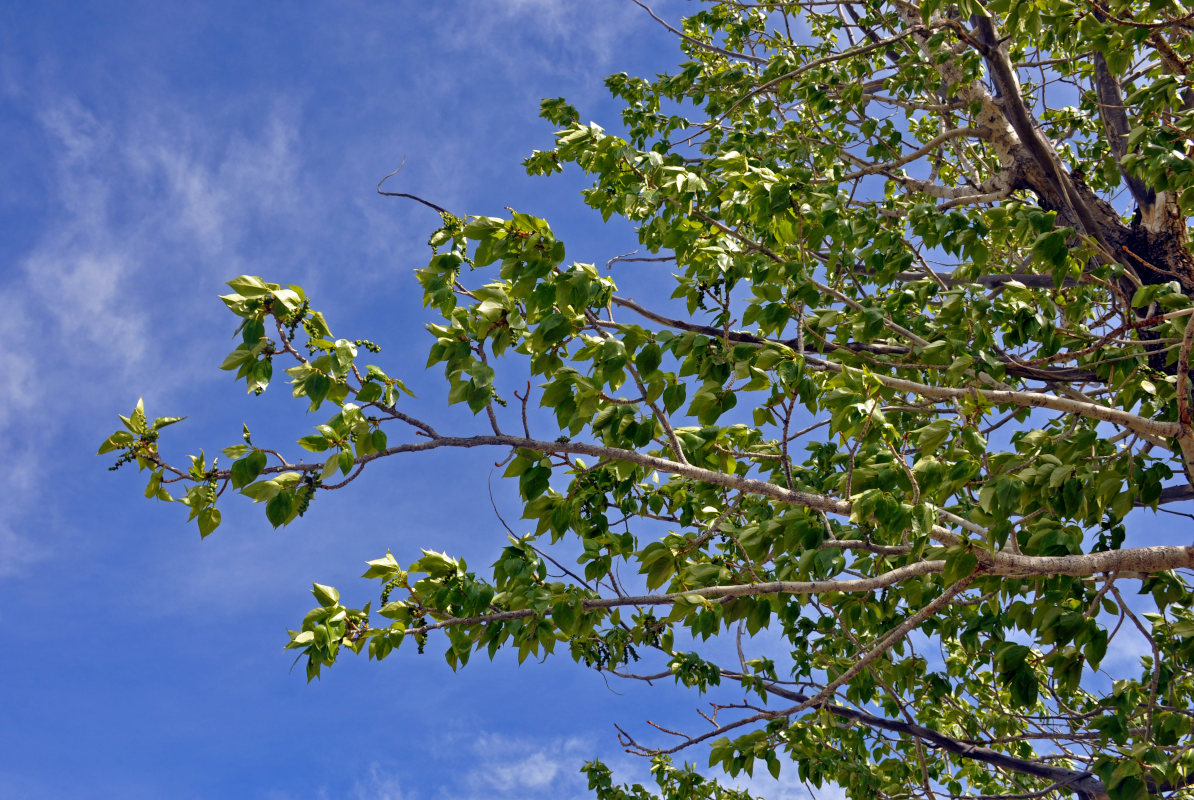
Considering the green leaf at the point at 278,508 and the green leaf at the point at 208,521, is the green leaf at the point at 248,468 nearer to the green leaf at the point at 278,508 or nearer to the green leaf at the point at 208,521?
the green leaf at the point at 278,508

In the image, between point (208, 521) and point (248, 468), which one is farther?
point (208, 521)

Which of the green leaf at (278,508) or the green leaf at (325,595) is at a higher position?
the green leaf at (278,508)

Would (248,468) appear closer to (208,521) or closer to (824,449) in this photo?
(208,521)

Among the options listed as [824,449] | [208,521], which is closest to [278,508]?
[208,521]

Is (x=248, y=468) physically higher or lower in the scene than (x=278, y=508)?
higher

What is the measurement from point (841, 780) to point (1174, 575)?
2887 mm

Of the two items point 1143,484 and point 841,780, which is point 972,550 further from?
point 841,780

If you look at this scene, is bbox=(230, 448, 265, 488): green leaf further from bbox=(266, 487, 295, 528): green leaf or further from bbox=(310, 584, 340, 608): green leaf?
bbox=(310, 584, 340, 608): green leaf

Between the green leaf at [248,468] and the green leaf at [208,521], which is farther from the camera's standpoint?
the green leaf at [208,521]

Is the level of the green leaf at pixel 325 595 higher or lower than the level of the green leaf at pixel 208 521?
lower

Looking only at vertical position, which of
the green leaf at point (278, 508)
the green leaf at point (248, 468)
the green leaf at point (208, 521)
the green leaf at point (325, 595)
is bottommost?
the green leaf at point (325, 595)

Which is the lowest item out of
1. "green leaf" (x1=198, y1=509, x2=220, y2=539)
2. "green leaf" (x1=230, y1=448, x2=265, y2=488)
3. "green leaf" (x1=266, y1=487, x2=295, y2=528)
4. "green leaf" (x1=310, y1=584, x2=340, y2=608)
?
"green leaf" (x1=310, y1=584, x2=340, y2=608)

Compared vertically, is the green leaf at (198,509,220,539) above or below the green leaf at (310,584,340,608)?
above

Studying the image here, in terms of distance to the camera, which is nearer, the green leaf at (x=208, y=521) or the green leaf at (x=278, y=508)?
the green leaf at (x=278, y=508)
